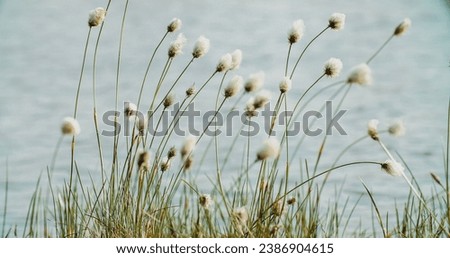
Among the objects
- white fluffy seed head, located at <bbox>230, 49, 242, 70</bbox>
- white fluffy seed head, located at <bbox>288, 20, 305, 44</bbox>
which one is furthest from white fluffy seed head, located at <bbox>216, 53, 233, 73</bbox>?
white fluffy seed head, located at <bbox>288, 20, 305, 44</bbox>

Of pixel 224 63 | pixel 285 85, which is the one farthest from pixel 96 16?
pixel 285 85

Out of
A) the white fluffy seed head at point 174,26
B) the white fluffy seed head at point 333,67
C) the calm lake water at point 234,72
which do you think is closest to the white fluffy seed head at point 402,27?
the white fluffy seed head at point 333,67

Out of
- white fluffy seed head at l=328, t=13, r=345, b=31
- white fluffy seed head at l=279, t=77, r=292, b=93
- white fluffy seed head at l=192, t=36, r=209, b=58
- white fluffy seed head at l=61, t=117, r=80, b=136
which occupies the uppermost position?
white fluffy seed head at l=328, t=13, r=345, b=31

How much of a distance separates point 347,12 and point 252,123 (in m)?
0.48

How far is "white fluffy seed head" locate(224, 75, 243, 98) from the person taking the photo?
1.35 m

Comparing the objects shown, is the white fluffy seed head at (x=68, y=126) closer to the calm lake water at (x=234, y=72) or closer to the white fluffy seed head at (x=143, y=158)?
the white fluffy seed head at (x=143, y=158)

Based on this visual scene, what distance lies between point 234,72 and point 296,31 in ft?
0.76

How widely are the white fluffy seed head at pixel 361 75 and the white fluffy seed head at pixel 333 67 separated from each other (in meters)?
0.18

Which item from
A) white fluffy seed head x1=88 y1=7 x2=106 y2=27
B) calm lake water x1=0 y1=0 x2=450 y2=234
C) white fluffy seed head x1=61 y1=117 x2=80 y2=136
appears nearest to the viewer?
white fluffy seed head x1=61 y1=117 x2=80 y2=136

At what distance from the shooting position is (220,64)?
4.58 ft

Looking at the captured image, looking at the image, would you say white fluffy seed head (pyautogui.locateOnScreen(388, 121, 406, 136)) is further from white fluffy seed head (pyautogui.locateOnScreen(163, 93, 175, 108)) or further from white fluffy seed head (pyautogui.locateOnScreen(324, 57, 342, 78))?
white fluffy seed head (pyautogui.locateOnScreen(163, 93, 175, 108))

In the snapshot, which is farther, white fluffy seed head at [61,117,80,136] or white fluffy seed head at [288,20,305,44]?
white fluffy seed head at [288,20,305,44]

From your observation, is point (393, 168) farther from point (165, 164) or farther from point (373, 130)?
point (165, 164)

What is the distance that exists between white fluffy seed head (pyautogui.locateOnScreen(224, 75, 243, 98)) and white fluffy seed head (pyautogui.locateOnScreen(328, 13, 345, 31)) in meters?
0.23
